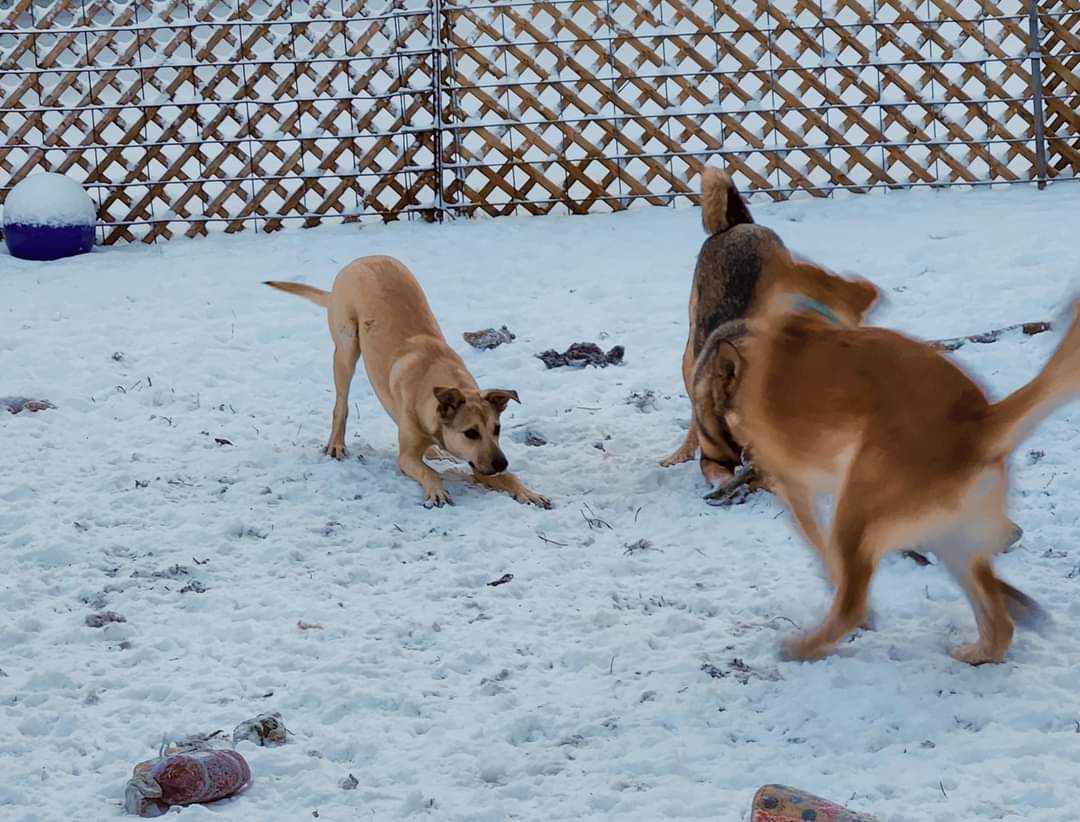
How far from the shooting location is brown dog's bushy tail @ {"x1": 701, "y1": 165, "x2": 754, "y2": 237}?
4.27m

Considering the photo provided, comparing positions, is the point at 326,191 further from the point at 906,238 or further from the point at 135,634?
the point at 135,634

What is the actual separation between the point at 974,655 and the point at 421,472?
6.70ft

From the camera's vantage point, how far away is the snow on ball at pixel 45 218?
25.1 feet

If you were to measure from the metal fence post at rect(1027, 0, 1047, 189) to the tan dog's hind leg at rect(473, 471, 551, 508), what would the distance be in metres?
5.44

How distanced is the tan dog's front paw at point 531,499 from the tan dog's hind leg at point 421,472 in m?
0.22

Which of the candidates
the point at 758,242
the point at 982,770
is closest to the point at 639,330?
the point at 758,242

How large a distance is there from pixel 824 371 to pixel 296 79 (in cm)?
646

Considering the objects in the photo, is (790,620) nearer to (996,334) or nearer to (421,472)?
(421,472)

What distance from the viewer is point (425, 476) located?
13.7 feet

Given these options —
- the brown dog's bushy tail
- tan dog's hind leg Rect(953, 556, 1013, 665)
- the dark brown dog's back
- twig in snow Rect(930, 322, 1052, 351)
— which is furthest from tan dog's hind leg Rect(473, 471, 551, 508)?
twig in snow Rect(930, 322, 1052, 351)

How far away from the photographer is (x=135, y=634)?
306 cm

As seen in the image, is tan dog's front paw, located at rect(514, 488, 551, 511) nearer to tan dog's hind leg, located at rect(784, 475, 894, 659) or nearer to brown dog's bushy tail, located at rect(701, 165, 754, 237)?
brown dog's bushy tail, located at rect(701, 165, 754, 237)

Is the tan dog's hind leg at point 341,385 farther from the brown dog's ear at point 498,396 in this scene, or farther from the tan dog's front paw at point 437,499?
the brown dog's ear at point 498,396

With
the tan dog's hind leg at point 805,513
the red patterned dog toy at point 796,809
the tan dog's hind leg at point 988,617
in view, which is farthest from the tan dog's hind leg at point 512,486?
the red patterned dog toy at point 796,809
